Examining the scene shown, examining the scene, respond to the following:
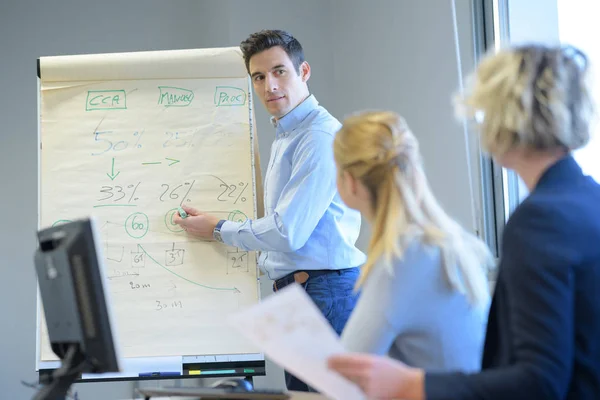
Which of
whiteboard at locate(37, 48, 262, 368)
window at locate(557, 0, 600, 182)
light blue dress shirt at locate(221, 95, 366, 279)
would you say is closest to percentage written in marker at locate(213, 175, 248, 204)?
whiteboard at locate(37, 48, 262, 368)

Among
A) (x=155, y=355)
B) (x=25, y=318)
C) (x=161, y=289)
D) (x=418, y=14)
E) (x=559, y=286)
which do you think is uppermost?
(x=418, y=14)

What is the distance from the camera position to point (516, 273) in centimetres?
108

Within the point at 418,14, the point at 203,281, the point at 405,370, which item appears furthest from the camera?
the point at 418,14

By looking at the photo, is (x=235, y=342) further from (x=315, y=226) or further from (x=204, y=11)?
(x=204, y=11)

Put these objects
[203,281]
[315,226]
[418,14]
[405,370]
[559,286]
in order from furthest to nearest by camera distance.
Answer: [418,14]
[203,281]
[315,226]
[405,370]
[559,286]

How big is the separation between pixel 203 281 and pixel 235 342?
0.26 meters

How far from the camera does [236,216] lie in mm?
2725

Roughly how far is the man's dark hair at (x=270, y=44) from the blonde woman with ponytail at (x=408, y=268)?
1220 mm

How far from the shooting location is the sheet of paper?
119 cm

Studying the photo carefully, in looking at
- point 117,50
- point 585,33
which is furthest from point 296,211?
point 117,50

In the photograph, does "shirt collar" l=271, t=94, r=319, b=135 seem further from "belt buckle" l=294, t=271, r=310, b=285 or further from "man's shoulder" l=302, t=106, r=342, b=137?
"belt buckle" l=294, t=271, r=310, b=285

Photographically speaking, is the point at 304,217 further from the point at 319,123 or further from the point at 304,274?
the point at 319,123

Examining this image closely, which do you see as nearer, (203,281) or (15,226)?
(203,281)

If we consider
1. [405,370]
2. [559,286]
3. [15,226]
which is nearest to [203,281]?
[405,370]
